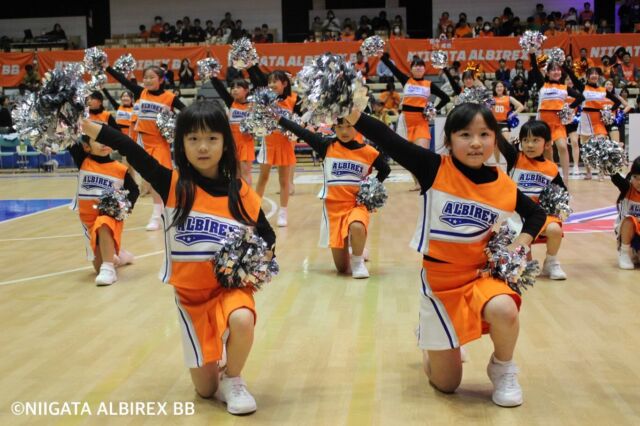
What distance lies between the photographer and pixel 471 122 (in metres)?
2.80

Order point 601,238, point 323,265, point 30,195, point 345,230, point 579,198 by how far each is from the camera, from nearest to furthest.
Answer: point 345,230 < point 323,265 < point 601,238 < point 579,198 < point 30,195

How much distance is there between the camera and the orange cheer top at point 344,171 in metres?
5.09

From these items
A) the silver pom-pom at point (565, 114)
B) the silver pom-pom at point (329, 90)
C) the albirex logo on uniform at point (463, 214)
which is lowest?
the albirex logo on uniform at point (463, 214)

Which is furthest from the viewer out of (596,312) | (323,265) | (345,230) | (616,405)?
(323,265)

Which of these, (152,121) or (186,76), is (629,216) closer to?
(152,121)

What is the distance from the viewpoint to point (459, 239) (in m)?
2.86

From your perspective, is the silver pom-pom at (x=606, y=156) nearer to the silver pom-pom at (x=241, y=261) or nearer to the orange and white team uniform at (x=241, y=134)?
the silver pom-pom at (x=241, y=261)

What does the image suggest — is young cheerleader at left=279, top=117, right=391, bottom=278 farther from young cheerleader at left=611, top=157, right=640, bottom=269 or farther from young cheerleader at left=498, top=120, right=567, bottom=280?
young cheerleader at left=611, top=157, right=640, bottom=269

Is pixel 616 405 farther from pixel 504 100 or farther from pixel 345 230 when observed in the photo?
pixel 504 100

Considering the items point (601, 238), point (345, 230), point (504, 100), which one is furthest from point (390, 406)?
point (504, 100)

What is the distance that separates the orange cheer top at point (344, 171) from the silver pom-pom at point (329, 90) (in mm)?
2445

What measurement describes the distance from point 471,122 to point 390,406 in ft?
3.64

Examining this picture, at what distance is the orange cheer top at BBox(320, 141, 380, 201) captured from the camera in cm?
509

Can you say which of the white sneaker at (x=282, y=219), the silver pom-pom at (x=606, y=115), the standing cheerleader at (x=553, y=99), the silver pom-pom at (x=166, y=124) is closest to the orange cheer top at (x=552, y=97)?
the standing cheerleader at (x=553, y=99)
